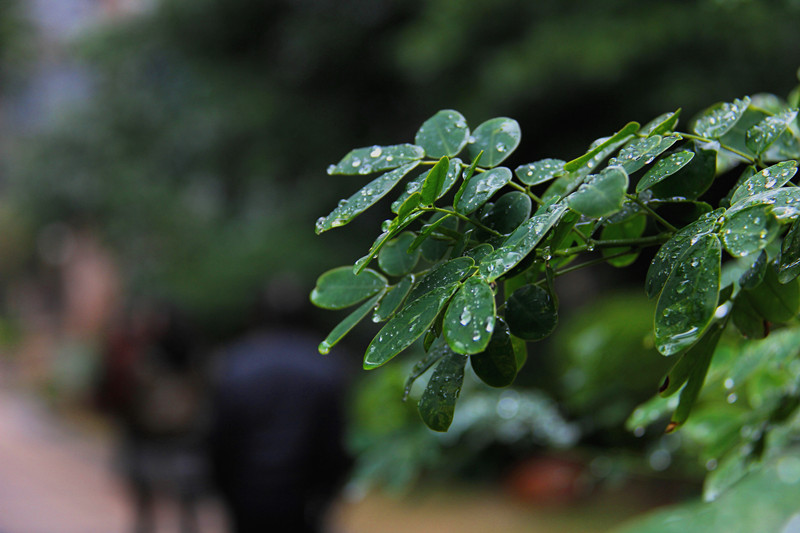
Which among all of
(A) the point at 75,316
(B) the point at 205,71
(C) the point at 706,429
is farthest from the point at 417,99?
(A) the point at 75,316

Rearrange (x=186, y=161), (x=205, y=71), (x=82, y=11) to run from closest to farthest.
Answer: (x=205, y=71) < (x=186, y=161) < (x=82, y=11)

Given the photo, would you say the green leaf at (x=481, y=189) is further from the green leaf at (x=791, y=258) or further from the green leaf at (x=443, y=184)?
the green leaf at (x=791, y=258)

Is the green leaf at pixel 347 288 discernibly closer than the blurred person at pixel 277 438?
Yes

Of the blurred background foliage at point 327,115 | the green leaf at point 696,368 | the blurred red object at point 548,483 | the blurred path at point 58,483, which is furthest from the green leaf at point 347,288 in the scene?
the blurred path at point 58,483

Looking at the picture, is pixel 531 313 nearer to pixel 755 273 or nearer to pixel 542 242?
pixel 542 242

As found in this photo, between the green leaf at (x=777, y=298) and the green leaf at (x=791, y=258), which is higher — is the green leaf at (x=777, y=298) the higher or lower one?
the lower one

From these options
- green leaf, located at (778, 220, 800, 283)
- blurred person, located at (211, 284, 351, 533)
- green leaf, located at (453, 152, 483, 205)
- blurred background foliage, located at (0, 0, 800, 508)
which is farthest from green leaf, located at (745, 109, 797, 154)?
blurred person, located at (211, 284, 351, 533)

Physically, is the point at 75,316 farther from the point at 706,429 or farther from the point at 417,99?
the point at 706,429

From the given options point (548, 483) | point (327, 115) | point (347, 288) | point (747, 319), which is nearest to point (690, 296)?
point (747, 319)
